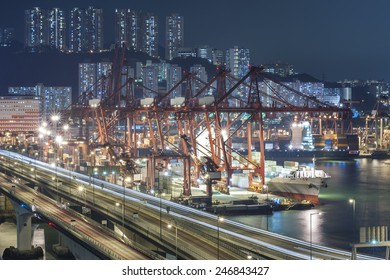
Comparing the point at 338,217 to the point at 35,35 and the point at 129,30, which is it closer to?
the point at 129,30

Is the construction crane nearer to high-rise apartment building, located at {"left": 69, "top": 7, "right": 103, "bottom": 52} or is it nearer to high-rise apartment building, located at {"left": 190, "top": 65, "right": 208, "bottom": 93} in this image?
high-rise apartment building, located at {"left": 69, "top": 7, "right": 103, "bottom": 52}

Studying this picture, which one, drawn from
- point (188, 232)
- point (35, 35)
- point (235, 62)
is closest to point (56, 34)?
point (35, 35)

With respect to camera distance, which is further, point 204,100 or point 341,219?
point 204,100

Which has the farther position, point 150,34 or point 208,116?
point 208,116

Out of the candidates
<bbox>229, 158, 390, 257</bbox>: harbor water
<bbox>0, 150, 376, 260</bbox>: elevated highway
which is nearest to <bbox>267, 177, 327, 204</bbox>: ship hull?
<bbox>229, 158, 390, 257</bbox>: harbor water

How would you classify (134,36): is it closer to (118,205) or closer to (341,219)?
(118,205)
